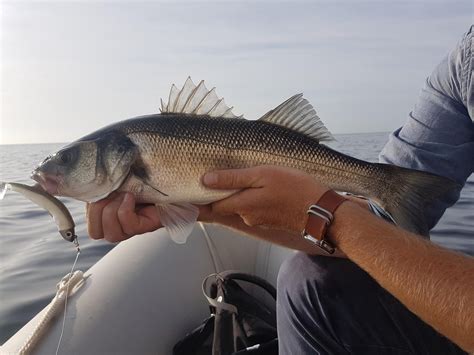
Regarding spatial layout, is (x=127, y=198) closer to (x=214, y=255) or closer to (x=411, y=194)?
(x=411, y=194)

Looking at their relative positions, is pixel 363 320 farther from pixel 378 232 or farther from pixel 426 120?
pixel 426 120

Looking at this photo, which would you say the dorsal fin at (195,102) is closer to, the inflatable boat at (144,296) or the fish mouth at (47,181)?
the fish mouth at (47,181)

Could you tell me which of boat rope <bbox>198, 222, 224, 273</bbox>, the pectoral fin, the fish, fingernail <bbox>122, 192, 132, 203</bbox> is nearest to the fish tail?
the fish

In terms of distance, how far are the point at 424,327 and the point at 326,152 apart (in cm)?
91

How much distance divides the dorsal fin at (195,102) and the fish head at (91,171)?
0.32 m

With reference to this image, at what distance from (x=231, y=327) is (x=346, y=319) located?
3.40 feet

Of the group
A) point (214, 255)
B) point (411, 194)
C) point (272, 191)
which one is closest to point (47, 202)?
point (272, 191)

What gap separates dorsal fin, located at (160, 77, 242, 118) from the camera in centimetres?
240

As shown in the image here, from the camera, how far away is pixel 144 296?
320 cm

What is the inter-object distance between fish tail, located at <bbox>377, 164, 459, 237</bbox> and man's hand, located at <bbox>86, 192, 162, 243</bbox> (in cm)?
114

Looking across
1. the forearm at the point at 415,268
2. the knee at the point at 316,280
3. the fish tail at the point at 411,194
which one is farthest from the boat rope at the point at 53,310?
the fish tail at the point at 411,194

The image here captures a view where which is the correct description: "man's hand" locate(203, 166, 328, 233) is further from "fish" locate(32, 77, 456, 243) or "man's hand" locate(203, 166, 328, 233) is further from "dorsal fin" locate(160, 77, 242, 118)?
"dorsal fin" locate(160, 77, 242, 118)

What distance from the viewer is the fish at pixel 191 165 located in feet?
7.34

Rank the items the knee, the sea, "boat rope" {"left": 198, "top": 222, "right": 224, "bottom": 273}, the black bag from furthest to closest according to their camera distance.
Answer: the sea, "boat rope" {"left": 198, "top": 222, "right": 224, "bottom": 273}, the black bag, the knee
